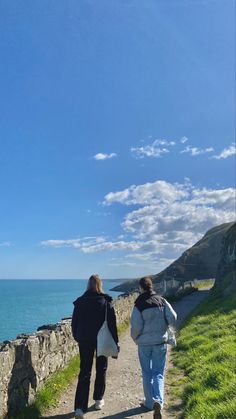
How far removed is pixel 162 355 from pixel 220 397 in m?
1.25

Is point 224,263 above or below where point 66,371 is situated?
above

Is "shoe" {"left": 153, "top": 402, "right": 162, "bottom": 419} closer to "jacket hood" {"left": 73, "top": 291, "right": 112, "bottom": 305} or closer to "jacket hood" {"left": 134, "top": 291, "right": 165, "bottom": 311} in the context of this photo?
"jacket hood" {"left": 134, "top": 291, "right": 165, "bottom": 311}

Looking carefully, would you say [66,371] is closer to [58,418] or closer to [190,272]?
[58,418]

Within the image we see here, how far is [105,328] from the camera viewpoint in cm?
822

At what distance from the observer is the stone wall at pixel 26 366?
24.8ft

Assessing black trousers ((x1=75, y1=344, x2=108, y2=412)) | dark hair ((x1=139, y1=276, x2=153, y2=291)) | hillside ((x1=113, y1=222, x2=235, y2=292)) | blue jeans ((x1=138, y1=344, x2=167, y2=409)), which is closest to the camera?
black trousers ((x1=75, y1=344, x2=108, y2=412))

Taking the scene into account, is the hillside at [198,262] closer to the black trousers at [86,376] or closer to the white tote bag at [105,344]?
the black trousers at [86,376]

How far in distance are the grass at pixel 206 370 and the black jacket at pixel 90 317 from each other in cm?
194

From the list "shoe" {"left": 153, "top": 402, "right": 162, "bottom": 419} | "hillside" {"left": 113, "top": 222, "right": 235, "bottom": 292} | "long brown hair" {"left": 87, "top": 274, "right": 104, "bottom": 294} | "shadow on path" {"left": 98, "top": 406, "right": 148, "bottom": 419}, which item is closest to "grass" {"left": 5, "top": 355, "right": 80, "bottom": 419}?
"shadow on path" {"left": 98, "top": 406, "right": 148, "bottom": 419}

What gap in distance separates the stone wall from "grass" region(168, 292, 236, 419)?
2780 millimetres

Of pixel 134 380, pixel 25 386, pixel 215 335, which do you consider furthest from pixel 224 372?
pixel 215 335

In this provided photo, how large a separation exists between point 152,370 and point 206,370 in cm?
232

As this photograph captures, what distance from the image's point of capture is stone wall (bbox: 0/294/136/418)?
755cm

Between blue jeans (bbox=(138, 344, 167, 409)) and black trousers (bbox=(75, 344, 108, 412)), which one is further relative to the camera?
blue jeans (bbox=(138, 344, 167, 409))
